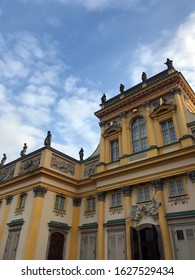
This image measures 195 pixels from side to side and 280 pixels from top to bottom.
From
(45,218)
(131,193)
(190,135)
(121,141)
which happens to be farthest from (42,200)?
(190,135)

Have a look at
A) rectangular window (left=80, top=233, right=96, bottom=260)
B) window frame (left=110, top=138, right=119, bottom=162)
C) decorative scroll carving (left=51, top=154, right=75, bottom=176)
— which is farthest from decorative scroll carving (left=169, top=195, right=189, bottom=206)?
decorative scroll carving (left=51, top=154, right=75, bottom=176)

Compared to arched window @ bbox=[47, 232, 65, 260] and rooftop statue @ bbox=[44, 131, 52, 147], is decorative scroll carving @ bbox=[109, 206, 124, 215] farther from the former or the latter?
rooftop statue @ bbox=[44, 131, 52, 147]

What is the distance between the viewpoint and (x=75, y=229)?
18219mm

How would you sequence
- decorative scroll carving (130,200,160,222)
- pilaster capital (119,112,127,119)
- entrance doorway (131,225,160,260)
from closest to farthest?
entrance doorway (131,225,160,260)
decorative scroll carving (130,200,160,222)
pilaster capital (119,112,127,119)

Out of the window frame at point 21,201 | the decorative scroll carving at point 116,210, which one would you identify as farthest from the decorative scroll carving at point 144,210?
the window frame at point 21,201

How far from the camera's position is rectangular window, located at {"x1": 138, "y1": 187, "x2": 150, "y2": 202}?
15.0 metres

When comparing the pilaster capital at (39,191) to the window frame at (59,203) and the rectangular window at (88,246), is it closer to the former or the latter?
the window frame at (59,203)

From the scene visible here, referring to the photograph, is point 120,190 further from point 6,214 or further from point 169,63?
point 169,63

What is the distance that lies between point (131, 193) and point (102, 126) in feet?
25.7

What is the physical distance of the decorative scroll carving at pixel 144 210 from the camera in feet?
45.8

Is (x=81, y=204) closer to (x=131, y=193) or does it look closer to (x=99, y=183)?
(x=99, y=183)

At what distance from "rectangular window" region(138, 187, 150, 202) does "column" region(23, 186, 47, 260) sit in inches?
299

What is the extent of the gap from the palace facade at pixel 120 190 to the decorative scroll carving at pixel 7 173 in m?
0.21

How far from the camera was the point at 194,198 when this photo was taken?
42.2ft
